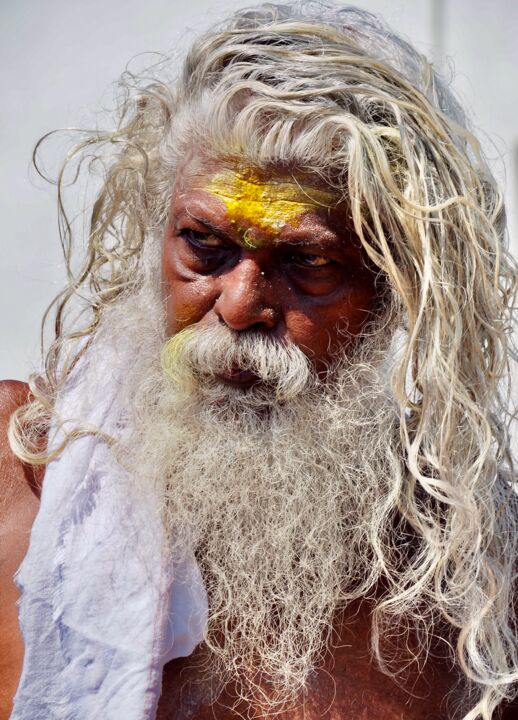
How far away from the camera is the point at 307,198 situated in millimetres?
1904

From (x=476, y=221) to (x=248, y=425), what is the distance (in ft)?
1.98

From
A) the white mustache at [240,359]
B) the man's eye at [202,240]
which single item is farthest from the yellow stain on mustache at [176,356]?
the man's eye at [202,240]

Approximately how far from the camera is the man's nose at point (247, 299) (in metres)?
1.88

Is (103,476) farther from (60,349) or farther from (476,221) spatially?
(476,221)

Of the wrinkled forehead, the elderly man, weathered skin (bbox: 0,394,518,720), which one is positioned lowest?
weathered skin (bbox: 0,394,518,720)

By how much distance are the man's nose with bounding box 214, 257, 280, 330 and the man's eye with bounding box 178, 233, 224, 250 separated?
0.22ft

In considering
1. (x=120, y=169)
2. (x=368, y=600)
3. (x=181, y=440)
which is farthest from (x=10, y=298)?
(x=368, y=600)

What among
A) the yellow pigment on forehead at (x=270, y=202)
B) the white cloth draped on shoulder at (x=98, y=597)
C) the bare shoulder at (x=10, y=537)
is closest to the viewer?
the white cloth draped on shoulder at (x=98, y=597)

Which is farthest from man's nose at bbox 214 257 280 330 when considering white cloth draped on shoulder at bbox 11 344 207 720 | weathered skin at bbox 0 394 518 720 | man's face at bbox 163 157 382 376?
weathered skin at bbox 0 394 518 720

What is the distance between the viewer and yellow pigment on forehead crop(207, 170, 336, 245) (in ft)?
6.23

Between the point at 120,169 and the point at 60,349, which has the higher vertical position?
the point at 120,169

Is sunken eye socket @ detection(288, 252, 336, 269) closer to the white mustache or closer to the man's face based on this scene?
the man's face

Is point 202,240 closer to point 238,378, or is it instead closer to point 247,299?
point 247,299

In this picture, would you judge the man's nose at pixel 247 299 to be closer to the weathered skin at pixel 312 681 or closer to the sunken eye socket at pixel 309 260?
the sunken eye socket at pixel 309 260
